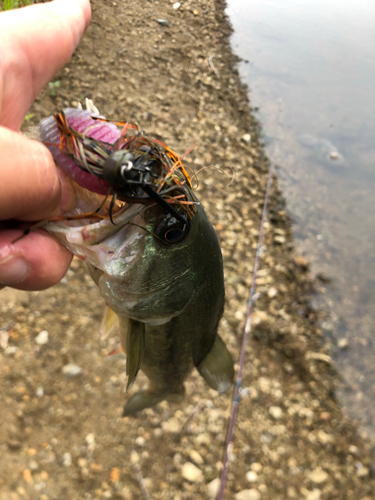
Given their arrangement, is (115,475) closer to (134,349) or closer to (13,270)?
(134,349)

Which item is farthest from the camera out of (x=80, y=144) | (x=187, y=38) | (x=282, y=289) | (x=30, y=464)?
(x=187, y=38)

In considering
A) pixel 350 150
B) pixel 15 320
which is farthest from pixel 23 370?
pixel 350 150

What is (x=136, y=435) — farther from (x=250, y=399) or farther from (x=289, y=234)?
(x=289, y=234)

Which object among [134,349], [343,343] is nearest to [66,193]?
[134,349]

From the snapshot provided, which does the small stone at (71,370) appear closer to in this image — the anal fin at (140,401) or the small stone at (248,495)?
the anal fin at (140,401)

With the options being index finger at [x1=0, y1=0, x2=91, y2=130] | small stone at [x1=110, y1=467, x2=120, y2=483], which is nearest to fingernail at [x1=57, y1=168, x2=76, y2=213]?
index finger at [x1=0, y1=0, x2=91, y2=130]

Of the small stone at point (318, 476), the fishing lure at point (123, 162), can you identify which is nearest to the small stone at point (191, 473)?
the small stone at point (318, 476)

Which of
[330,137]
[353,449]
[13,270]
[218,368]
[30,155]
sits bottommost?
[353,449]
